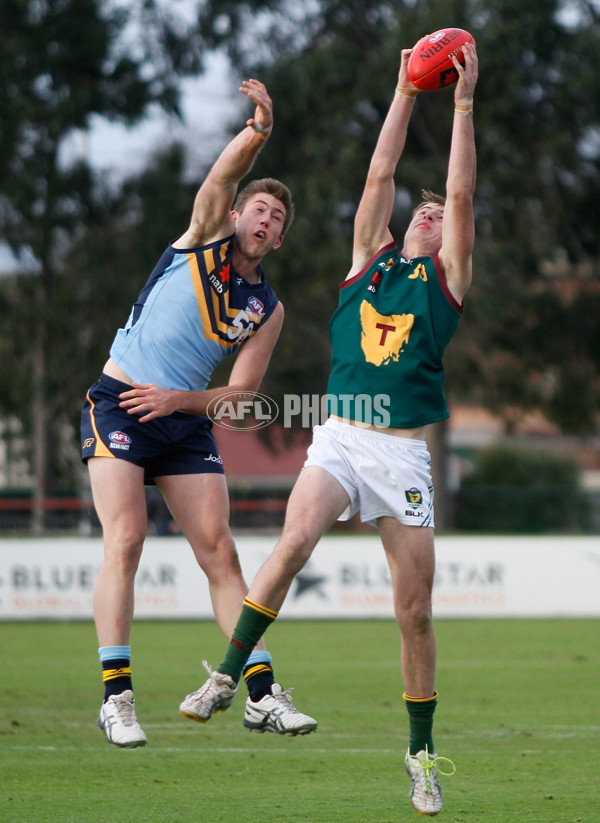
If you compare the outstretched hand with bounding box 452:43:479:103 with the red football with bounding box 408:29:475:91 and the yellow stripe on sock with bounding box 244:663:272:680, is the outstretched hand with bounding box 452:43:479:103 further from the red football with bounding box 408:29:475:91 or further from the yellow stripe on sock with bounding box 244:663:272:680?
the yellow stripe on sock with bounding box 244:663:272:680

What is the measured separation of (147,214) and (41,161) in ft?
10.7

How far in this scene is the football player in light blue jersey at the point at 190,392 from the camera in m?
6.27

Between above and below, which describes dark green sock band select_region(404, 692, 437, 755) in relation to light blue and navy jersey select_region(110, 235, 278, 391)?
below

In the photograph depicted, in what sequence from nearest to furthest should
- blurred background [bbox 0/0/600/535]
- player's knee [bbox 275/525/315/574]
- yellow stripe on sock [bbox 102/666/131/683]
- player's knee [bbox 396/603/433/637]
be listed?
1. player's knee [bbox 275/525/315/574]
2. player's knee [bbox 396/603/433/637]
3. yellow stripe on sock [bbox 102/666/131/683]
4. blurred background [bbox 0/0/600/535]

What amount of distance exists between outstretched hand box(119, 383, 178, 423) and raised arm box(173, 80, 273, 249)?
0.81 metres

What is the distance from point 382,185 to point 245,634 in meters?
2.33

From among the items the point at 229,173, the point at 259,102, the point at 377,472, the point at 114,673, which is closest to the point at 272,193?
the point at 229,173

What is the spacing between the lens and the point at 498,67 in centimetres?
3178

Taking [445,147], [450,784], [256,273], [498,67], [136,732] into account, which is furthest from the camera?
[445,147]

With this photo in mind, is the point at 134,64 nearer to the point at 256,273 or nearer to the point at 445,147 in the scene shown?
the point at 445,147

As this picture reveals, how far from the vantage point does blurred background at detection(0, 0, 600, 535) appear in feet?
107

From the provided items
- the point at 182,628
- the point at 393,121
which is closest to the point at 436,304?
the point at 393,121

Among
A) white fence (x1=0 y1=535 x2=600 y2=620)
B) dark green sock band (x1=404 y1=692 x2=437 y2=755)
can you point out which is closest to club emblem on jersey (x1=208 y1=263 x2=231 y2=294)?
dark green sock band (x1=404 y1=692 x2=437 y2=755)

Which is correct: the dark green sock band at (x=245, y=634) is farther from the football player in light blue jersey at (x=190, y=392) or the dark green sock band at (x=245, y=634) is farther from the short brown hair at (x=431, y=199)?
the short brown hair at (x=431, y=199)
